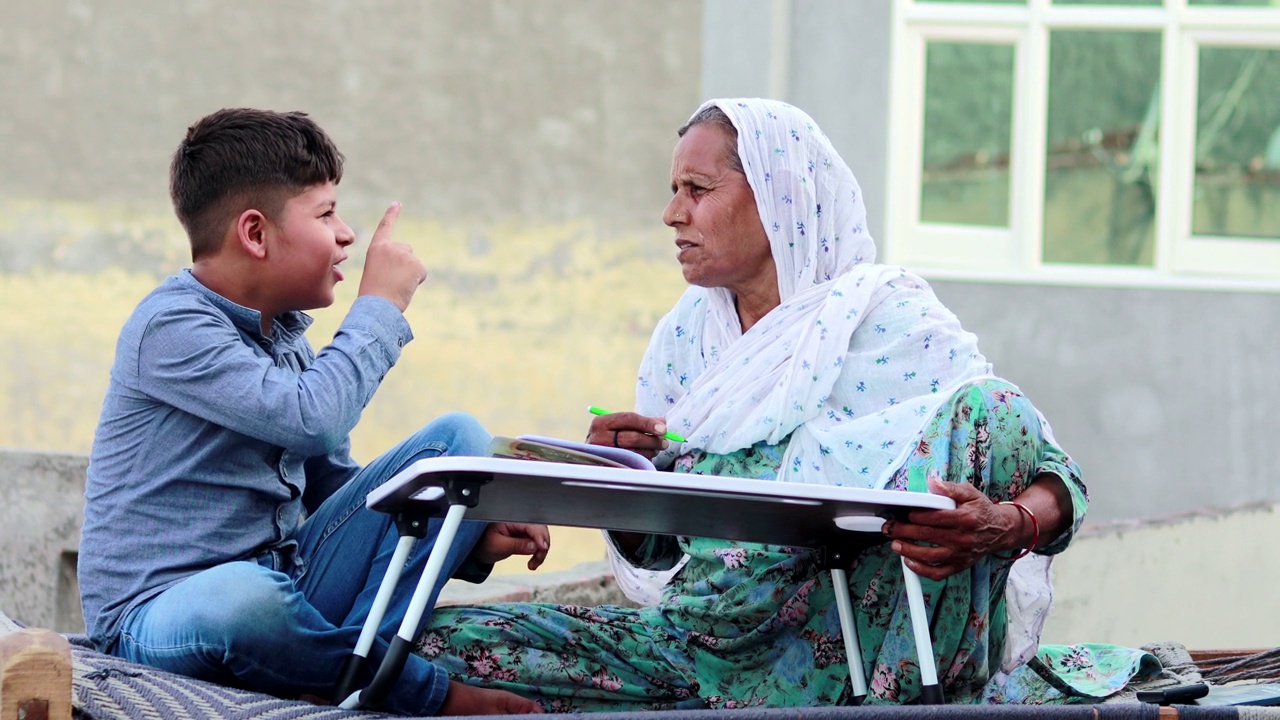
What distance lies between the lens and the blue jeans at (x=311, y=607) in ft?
8.23

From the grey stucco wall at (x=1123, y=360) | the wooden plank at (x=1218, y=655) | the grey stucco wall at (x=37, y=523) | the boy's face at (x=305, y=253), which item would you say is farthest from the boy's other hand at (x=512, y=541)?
the grey stucco wall at (x=1123, y=360)

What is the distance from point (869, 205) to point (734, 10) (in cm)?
132

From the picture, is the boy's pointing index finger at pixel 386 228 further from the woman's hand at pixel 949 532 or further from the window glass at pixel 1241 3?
the window glass at pixel 1241 3

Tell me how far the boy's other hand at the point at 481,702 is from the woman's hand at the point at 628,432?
538mm

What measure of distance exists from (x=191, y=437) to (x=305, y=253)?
0.41m

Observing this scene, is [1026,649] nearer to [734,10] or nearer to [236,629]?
[236,629]

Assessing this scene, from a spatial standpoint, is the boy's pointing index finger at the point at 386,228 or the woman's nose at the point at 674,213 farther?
the woman's nose at the point at 674,213

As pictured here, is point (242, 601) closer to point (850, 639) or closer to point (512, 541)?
point (512, 541)

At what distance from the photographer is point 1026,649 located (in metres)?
2.83

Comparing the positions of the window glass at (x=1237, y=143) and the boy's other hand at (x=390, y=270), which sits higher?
the window glass at (x=1237, y=143)

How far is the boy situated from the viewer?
257 cm

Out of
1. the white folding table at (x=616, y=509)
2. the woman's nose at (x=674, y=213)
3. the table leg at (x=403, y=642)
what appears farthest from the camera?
the woman's nose at (x=674, y=213)

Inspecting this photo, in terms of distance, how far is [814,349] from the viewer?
304cm

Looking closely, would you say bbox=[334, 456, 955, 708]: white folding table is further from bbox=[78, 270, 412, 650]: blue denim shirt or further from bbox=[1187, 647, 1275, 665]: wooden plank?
bbox=[1187, 647, 1275, 665]: wooden plank
